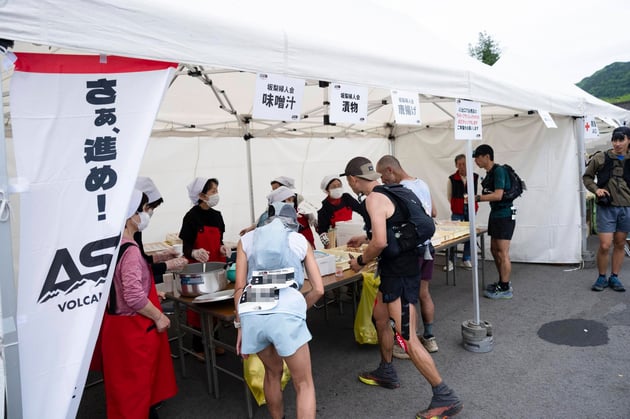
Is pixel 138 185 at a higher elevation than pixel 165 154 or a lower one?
lower

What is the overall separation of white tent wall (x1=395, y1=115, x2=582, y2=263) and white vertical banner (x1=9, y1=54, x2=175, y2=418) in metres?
6.38

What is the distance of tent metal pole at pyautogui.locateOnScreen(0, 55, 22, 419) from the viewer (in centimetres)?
149

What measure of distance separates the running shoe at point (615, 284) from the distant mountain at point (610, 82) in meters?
28.1

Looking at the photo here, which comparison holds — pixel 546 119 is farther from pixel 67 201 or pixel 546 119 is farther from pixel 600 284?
pixel 67 201

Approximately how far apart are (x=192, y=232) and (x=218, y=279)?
0.83 meters

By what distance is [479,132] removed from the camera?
355 cm

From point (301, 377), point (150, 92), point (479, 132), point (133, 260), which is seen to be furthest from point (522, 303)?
point (150, 92)

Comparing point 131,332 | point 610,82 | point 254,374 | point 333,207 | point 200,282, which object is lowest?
point 254,374

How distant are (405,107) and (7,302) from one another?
8.39 feet

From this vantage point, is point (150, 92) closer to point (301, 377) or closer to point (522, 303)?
point (301, 377)

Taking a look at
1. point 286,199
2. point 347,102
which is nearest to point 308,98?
point 286,199

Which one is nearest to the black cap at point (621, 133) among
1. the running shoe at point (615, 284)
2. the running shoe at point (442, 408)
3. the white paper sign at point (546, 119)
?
the white paper sign at point (546, 119)

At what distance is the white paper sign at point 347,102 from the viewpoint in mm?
2754

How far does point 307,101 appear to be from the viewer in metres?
6.07
